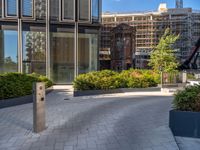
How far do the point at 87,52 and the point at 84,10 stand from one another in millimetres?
3718

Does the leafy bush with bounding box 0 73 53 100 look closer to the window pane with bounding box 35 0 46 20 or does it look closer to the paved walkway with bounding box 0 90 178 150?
the paved walkway with bounding box 0 90 178 150

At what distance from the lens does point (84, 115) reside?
8750mm

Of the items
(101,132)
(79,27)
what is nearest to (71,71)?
(79,27)

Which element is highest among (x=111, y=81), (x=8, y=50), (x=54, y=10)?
(x=54, y=10)

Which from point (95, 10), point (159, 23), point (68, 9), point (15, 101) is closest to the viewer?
point (15, 101)

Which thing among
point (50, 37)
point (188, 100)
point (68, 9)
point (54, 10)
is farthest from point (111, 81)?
point (54, 10)

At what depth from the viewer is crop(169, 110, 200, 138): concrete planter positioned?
227 inches

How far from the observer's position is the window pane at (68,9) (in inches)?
910

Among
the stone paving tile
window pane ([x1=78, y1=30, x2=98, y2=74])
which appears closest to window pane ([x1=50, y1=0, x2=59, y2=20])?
window pane ([x1=78, y1=30, x2=98, y2=74])

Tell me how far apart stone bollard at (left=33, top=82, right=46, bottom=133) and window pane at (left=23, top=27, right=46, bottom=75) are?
16.1m

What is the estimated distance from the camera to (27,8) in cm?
2234

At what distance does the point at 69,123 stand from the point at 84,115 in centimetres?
114

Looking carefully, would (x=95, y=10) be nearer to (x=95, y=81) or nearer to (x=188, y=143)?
(x=95, y=81)

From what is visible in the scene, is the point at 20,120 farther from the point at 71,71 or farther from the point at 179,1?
the point at 179,1
